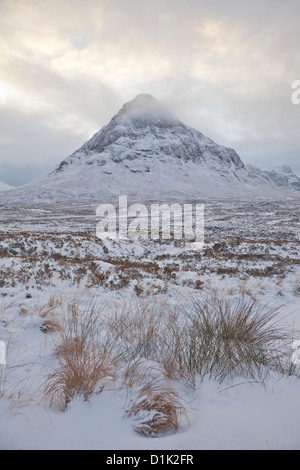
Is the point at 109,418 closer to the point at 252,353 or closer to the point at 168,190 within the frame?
the point at 252,353

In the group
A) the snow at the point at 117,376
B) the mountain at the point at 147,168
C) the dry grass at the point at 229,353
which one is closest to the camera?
the snow at the point at 117,376

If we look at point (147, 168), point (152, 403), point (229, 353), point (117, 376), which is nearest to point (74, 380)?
point (117, 376)

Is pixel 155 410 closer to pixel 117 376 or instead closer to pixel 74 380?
pixel 117 376

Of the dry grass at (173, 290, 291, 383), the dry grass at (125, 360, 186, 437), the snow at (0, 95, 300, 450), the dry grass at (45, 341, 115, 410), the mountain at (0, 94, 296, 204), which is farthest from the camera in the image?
the mountain at (0, 94, 296, 204)

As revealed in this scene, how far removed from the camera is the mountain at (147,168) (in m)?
112

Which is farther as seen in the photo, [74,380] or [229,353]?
[229,353]

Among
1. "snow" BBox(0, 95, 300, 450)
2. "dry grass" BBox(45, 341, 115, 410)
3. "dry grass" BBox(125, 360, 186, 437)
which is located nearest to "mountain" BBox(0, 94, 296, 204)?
"snow" BBox(0, 95, 300, 450)

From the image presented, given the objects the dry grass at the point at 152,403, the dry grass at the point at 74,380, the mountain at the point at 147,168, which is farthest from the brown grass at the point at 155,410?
the mountain at the point at 147,168

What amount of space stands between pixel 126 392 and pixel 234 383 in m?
1.04

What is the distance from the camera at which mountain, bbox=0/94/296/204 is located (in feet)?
367

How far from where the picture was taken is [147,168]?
5669 inches

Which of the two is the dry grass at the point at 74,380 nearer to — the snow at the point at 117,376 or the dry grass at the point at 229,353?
the snow at the point at 117,376

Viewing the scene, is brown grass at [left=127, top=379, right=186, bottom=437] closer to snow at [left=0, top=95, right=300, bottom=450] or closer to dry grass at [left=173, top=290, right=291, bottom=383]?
snow at [left=0, top=95, right=300, bottom=450]
